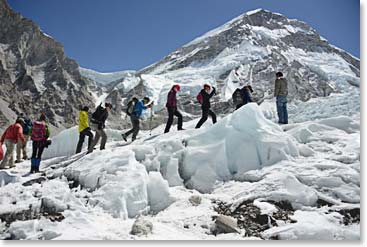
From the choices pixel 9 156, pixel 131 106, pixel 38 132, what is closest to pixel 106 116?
pixel 131 106

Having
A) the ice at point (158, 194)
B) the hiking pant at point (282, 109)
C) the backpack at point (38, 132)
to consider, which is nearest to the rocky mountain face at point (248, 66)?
the hiking pant at point (282, 109)

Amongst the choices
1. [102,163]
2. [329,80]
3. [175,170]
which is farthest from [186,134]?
[329,80]

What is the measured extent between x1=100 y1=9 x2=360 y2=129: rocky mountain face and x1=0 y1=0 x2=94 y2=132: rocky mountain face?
46.2ft

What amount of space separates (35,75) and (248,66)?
175 ft

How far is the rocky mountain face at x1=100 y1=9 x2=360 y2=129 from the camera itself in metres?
92.2

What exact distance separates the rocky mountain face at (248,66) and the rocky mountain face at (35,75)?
46.2 feet

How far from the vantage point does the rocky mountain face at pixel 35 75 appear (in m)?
77.0

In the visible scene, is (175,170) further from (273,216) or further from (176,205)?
(273,216)

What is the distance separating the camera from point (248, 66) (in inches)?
4213

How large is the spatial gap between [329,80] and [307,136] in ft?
310

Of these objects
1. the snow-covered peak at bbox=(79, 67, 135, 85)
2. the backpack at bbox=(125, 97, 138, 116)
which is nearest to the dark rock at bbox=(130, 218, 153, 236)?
the backpack at bbox=(125, 97, 138, 116)

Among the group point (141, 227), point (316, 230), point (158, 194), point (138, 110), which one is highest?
point (138, 110)

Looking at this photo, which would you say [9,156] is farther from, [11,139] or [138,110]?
[138,110]

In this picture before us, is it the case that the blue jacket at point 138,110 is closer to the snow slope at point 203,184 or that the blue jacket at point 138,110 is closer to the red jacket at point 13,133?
the snow slope at point 203,184
